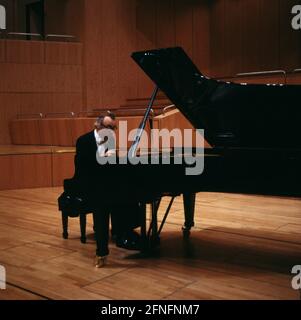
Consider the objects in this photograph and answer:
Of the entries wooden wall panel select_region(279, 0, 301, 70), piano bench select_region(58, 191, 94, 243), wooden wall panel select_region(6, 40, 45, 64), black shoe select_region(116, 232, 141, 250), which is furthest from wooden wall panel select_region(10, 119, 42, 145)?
black shoe select_region(116, 232, 141, 250)

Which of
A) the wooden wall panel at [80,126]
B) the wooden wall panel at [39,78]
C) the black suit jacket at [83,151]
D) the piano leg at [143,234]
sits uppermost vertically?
the wooden wall panel at [39,78]

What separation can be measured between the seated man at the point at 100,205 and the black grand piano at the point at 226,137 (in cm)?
5

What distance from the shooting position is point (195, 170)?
2604 millimetres

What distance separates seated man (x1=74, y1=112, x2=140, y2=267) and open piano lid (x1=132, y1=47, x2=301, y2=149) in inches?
22.4

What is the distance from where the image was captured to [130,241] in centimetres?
294

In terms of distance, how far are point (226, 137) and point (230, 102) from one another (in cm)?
25

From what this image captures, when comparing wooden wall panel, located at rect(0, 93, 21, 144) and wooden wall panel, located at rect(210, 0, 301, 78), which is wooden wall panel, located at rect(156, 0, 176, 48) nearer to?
wooden wall panel, located at rect(210, 0, 301, 78)

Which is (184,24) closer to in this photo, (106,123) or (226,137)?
(106,123)

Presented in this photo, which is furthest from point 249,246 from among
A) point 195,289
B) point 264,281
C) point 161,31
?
point 161,31

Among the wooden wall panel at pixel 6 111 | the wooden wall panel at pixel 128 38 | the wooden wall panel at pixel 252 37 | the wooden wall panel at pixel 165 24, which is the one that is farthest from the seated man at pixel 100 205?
the wooden wall panel at pixel 165 24

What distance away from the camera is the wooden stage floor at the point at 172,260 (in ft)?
7.31

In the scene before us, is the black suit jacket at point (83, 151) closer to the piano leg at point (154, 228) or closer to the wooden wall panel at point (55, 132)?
the piano leg at point (154, 228)

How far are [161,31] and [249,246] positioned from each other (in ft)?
23.9

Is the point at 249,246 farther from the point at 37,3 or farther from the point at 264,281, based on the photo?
the point at 37,3
